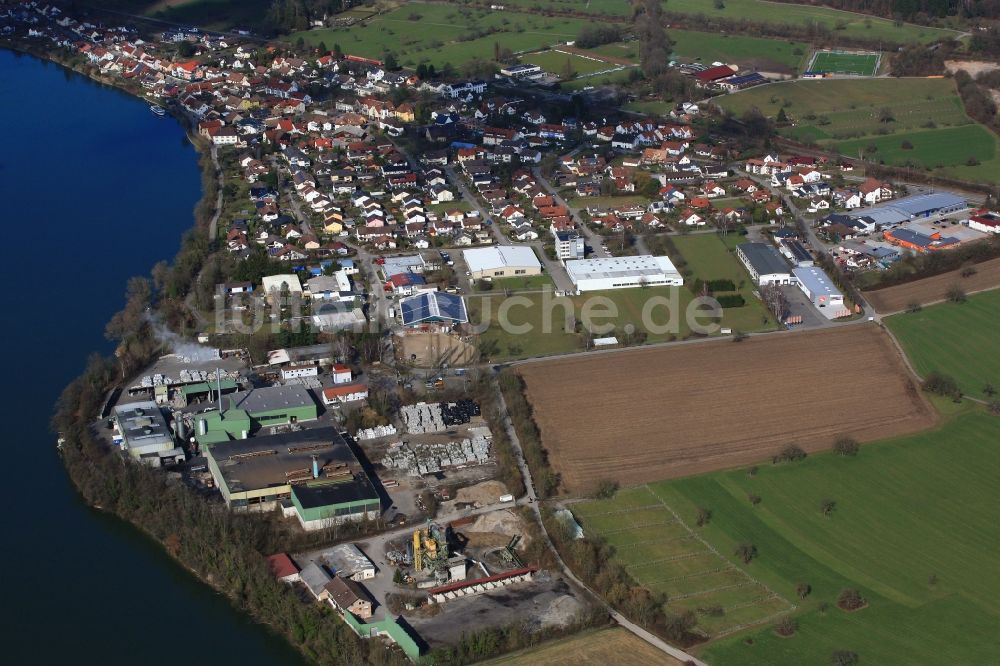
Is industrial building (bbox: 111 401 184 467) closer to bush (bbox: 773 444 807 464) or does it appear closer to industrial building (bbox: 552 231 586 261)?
bush (bbox: 773 444 807 464)

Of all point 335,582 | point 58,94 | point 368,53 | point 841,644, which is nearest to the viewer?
point 841,644

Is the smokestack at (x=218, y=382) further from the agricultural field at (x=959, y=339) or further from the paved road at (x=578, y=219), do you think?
the agricultural field at (x=959, y=339)

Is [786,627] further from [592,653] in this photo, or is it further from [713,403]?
[713,403]

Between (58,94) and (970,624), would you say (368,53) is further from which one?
(970,624)

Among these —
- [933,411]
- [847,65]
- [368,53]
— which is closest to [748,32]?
[847,65]

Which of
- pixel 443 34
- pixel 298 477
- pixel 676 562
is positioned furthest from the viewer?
pixel 443 34

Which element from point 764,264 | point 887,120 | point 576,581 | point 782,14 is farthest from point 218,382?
point 782,14
